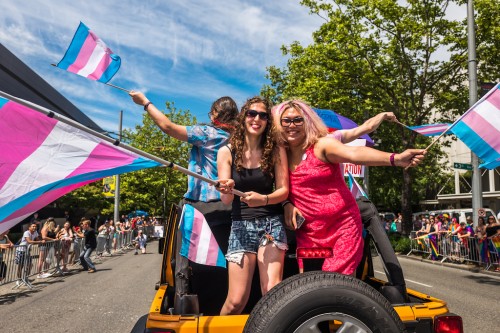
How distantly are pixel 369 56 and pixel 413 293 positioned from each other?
702 inches

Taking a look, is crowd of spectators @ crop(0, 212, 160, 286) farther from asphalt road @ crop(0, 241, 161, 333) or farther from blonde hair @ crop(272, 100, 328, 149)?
blonde hair @ crop(272, 100, 328, 149)

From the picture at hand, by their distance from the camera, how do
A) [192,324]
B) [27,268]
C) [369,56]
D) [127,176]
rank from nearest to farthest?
[192,324] → [27,268] → [369,56] → [127,176]

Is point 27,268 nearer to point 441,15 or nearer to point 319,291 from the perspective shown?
point 319,291

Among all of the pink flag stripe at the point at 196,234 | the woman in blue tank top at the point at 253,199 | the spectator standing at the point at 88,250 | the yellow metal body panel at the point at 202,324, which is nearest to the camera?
the yellow metal body panel at the point at 202,324

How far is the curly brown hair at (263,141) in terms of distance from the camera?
2.74 m

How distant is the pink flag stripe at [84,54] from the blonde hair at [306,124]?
5.80ft

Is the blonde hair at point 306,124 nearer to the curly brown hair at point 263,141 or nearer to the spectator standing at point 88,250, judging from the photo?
the curly brown hair at point 263,141

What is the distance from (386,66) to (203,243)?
18432mm

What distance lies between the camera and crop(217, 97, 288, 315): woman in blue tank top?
8.37 feet

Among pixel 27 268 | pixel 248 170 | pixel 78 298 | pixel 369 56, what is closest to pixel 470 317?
pixel 248 170

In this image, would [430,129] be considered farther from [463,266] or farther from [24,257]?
[24,257]

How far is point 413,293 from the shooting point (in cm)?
290

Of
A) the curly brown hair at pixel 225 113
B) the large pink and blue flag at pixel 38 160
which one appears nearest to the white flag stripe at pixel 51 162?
the large pink and blue flag at pixel 38 160

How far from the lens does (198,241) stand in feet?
9.34
